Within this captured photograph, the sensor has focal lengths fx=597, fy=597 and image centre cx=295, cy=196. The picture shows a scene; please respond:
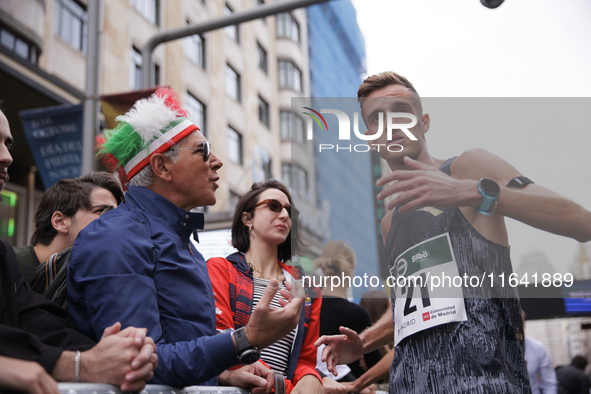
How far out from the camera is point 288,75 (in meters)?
31.3

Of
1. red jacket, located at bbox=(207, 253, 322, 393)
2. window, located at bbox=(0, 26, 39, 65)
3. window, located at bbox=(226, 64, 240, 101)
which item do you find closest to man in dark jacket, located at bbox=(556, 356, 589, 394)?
red jacket, located at bbox=(207, 253, 322, 393)

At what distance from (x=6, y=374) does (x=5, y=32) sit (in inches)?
437

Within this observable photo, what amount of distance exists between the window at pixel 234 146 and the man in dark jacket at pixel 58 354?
74.0ft

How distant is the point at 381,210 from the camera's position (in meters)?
2.40

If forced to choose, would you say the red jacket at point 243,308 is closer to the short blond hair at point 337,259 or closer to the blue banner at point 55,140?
the short blond hair at point 337,259

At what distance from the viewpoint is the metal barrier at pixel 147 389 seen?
165 centimetres

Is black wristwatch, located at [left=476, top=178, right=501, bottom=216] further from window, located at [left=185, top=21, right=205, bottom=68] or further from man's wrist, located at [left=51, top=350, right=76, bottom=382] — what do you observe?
window, located at [left=185, top=21, right=205, bottom=68]

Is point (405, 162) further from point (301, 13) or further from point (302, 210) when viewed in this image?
point (301, 13)

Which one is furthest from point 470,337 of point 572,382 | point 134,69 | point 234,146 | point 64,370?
point 234,146

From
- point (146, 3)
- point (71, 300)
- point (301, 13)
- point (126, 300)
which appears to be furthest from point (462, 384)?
point (301, 13)

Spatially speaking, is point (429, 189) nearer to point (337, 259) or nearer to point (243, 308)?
point (337, 259)

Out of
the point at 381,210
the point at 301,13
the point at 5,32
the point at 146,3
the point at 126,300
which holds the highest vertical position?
the point at 301,13

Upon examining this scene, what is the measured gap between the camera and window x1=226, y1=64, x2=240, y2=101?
1012 inches

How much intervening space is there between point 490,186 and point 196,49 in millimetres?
21977
